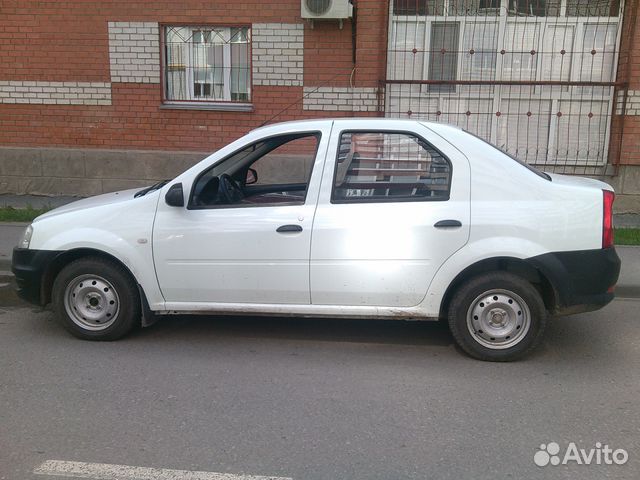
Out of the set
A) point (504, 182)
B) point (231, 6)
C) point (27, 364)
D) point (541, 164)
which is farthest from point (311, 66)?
point (27, 364)

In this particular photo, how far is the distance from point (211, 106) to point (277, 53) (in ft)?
4.61

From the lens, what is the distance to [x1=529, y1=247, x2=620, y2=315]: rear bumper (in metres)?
4.25

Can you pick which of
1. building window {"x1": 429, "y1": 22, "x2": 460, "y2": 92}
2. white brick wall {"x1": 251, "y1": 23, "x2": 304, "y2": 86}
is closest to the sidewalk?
building window {"x1": 429, "y1": 22, "x2": 460, "y2": 92}

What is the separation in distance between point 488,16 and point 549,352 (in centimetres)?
675

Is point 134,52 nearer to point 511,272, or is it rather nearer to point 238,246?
point 238,246

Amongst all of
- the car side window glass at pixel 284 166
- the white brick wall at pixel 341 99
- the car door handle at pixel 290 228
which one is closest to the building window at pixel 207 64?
the white brick wall at pixel 341 99

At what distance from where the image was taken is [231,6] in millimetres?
9672

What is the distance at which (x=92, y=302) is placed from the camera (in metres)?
4.79

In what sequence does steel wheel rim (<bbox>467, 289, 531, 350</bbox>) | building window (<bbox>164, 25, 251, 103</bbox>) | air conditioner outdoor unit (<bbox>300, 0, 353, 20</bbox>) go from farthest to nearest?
building window (<bbox>164, 25, 251, 103</bbox>), air conditioner outdoor unit (<bbox>300, 0, 353, 20</bbox>), steel wheel rim (<bbox>467, 289, 531, 350</bbox>)

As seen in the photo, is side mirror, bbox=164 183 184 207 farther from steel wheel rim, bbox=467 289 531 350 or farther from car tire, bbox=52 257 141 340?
steel wheel rim, bbox=467 289 531 350

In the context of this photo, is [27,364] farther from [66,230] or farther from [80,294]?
[66,230]

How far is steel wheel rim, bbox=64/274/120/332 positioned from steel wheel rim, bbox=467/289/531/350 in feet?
9.03

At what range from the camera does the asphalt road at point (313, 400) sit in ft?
10.4

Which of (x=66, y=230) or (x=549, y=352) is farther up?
(x=66, y=230)
